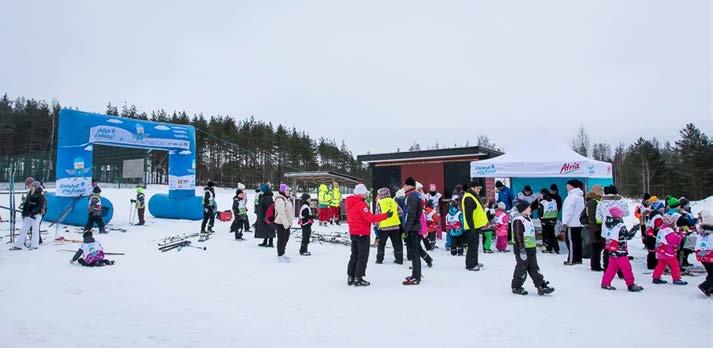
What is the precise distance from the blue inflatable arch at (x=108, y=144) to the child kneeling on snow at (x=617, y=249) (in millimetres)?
14851

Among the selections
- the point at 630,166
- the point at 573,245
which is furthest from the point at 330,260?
the point at 630,166

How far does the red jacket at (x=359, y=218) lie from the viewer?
655cm

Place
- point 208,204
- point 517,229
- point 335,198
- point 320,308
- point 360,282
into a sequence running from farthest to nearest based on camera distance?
point 335,198 < point 208,204 < point 360,282 < point 517,229 < point 320,308

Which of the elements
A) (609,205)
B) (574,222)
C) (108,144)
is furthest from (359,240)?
(108,144)

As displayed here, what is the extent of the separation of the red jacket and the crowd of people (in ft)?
0.05

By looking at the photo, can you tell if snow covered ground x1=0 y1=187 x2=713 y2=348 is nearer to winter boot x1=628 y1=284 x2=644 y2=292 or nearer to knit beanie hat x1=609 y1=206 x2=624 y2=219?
winter boot x1=628 y1=284 x2=644 y2=292

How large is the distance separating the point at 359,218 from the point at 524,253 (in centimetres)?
247

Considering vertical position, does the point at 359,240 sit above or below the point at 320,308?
above

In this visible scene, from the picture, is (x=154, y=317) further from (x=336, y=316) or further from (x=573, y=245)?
(x=573, y=245)

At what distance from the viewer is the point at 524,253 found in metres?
5.88

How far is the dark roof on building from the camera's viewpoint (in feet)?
47.4

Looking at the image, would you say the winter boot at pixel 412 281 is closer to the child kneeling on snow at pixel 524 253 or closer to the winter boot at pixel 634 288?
the child kneeling on snow at pixel 524 253

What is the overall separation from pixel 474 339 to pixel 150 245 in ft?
30.9

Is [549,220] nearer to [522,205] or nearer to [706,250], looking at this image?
[706,250]
